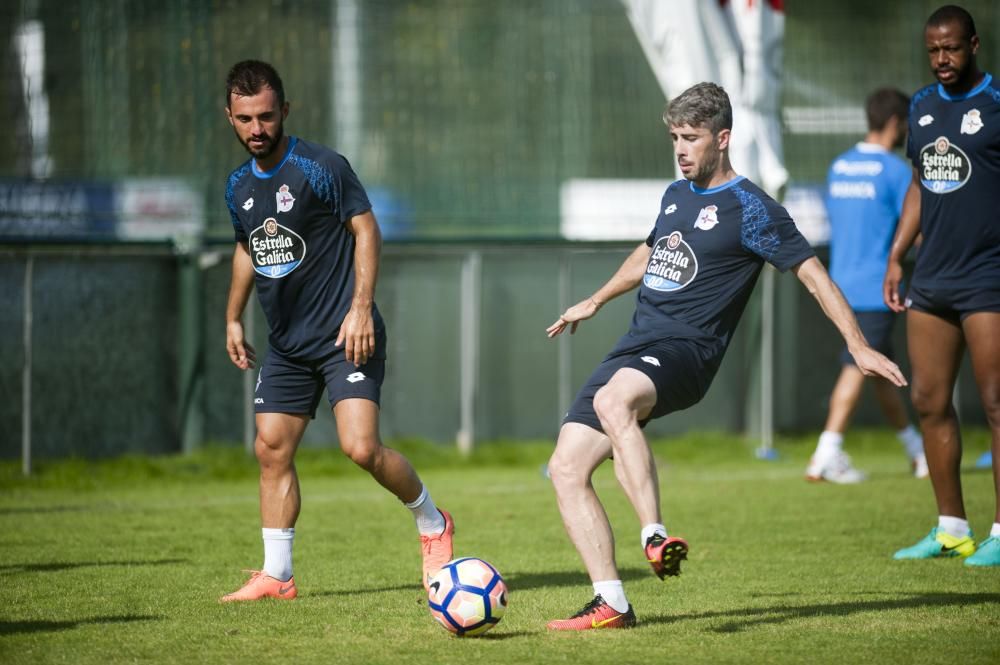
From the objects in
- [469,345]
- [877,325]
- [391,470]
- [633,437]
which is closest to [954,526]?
[633,437]

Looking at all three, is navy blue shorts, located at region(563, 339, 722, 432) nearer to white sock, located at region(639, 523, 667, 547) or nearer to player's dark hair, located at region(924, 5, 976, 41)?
white sock, located at region(639, 523, 667, 547)

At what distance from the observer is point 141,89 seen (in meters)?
12.7

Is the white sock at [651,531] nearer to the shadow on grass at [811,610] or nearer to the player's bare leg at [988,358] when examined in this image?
the shadow on grass at [811,610]

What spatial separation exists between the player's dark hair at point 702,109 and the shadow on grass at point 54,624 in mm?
2882

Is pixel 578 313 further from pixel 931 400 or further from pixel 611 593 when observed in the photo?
pixel 931 400

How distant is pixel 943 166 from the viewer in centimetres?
731

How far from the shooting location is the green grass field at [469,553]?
17.8ft

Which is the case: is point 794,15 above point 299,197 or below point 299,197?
above

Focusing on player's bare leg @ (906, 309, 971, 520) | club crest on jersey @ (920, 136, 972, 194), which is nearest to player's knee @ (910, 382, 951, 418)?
player's bare leg @ (906, 309, 971, 520)

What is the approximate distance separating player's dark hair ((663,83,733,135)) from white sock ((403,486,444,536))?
2.10 metres

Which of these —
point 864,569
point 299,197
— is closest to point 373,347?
point 299,197

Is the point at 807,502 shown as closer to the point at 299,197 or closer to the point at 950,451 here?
the point at 950,451

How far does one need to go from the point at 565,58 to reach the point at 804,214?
2709 millimetres

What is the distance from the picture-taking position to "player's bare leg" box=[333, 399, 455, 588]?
6.39 meters
